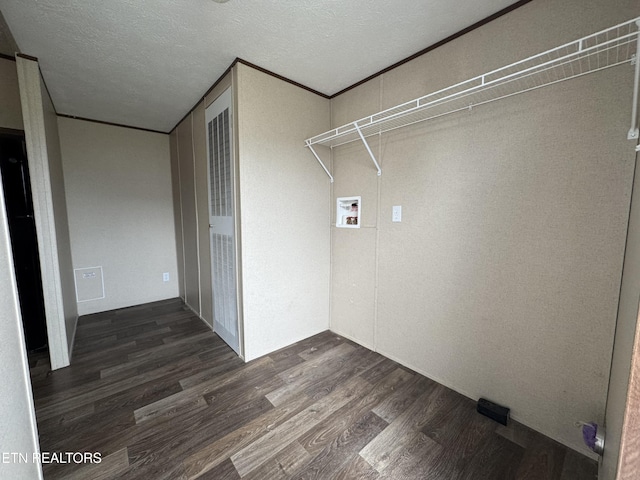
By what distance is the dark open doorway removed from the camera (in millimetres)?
2066

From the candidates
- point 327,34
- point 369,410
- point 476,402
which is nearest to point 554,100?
point 327,34

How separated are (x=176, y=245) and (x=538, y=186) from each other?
413 cm

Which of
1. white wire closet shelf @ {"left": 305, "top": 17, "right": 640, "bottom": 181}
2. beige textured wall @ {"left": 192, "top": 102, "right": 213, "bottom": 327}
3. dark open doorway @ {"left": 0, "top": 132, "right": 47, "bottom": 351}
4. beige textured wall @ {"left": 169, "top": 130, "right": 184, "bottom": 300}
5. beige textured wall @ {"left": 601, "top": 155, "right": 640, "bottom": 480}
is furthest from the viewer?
beige textured wall @ {"left": 169, "top": 130, "right": 184, "bottom": 300}

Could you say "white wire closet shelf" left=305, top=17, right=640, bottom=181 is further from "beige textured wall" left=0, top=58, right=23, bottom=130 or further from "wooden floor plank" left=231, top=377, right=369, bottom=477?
"beige textured wall" left=0, top=58, right=23, bottom=130

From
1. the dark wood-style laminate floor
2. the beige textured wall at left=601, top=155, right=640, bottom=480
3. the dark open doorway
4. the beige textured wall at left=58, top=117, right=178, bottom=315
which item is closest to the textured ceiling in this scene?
the dark open doorway

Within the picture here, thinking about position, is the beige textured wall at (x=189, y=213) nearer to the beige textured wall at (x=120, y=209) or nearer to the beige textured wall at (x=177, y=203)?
the beige textured wall at (x=177, y=203)

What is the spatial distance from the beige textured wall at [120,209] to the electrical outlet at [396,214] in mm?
3280

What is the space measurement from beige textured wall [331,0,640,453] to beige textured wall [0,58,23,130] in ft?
9.47

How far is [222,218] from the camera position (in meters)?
2.27

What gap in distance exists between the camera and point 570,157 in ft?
4.09

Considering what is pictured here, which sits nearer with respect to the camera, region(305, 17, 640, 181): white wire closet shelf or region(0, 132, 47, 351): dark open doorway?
region(305, 17, 640, 181): white wire closet shelf

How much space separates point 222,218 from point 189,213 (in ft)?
3.65

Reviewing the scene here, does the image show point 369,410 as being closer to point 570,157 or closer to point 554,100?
point 570,157

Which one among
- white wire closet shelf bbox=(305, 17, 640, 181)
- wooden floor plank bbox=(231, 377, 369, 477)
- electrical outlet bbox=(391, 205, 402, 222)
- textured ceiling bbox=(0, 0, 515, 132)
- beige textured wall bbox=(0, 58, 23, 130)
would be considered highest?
textured ceiling bbox=(0, 0, 515, 132)
